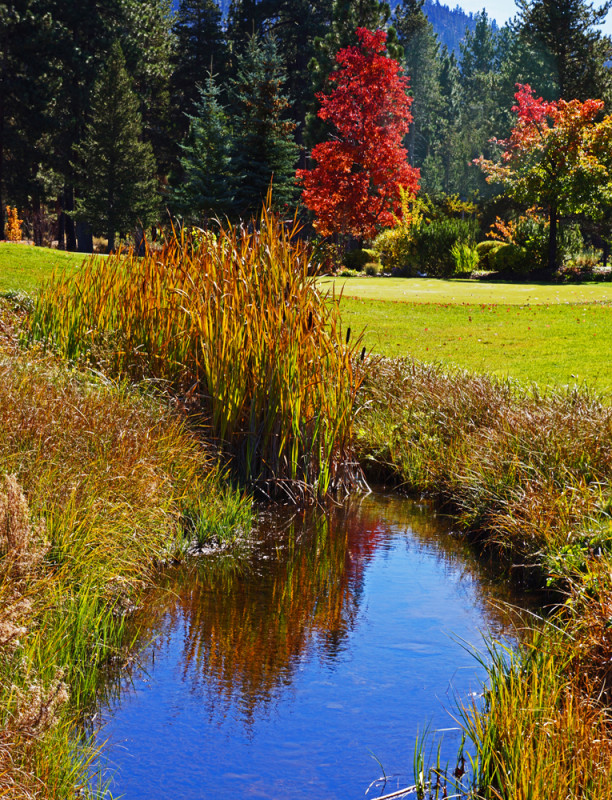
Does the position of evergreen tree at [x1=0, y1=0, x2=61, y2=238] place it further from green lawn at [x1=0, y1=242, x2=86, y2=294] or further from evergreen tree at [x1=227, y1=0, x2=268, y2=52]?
green lawn at [x1=0, y1=242, x2=86, y2=294]

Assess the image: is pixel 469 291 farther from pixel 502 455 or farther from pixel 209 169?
pixel 502 455

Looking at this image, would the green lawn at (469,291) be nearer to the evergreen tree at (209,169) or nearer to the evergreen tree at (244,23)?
the evergreen tree at (209,169)

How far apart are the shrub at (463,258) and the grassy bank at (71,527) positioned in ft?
65.6

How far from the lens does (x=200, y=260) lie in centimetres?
815

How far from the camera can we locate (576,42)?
42.7m

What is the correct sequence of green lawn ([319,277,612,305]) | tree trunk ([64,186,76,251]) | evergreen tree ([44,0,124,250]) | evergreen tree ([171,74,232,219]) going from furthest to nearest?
tree trunk ([64,186,76,251]) → evergreen tree ([44,0,124,250]) → evergreen tree ([171,74,232,219]) → green lawn ([319,277,612,305])

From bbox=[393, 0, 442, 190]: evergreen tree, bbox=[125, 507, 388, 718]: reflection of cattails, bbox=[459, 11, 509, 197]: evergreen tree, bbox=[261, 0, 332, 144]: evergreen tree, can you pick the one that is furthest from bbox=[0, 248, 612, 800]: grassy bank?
bbox=[393, 0, 442, 190]: evergreen tree

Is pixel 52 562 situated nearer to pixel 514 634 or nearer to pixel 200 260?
pixel 514 634

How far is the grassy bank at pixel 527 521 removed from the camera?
3379mm

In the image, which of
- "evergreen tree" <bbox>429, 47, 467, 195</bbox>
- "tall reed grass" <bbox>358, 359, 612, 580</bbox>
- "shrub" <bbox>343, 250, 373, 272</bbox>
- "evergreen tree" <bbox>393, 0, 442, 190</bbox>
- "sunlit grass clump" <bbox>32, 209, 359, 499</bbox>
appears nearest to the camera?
"tall reed grass" <bbox>358, 359, 612, 580</bbox>

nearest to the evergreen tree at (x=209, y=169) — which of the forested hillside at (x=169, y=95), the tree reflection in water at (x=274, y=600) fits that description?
the forested hillside at (x=169, y=95)

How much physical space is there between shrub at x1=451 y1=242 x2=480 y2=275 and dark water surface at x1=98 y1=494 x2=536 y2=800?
20.6 m

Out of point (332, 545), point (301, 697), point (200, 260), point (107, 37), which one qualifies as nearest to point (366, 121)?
point (107, 37)

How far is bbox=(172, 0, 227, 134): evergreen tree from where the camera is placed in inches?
1703
